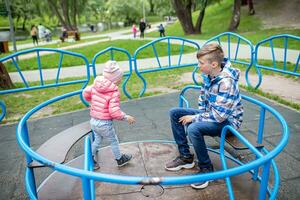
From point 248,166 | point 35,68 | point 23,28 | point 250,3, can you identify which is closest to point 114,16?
point 23,28

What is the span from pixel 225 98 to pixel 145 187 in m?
1.04

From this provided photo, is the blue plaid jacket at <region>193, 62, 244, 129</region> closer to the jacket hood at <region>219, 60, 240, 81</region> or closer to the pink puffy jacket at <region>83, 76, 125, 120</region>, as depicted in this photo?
the jacket hood at <region>219, 60, 240, 81</region>

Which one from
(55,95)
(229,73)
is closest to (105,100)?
(229,73)

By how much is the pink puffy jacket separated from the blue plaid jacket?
2.53ft

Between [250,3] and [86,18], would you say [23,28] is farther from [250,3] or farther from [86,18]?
[250,3]

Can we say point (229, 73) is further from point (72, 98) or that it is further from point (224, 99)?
point (72, 98)

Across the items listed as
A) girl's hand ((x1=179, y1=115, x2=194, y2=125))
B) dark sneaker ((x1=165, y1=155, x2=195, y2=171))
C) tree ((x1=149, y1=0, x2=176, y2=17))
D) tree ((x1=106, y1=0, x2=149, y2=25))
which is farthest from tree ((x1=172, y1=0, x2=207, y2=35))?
tree ((x1=106, y1=0, x2=149, y2=25))

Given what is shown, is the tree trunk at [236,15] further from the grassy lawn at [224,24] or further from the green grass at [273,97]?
the green grass at [273,97]

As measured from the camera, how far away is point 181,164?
121 inches

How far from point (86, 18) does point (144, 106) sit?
2494 inches

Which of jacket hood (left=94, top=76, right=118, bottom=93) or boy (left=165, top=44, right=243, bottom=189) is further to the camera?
jacket hood (left=94, top=76, right=118, bottom=93)

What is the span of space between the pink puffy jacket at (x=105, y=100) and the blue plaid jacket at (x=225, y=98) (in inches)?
30.4

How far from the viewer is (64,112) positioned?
17.7 ft

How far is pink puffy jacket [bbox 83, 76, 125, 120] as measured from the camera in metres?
2.80
